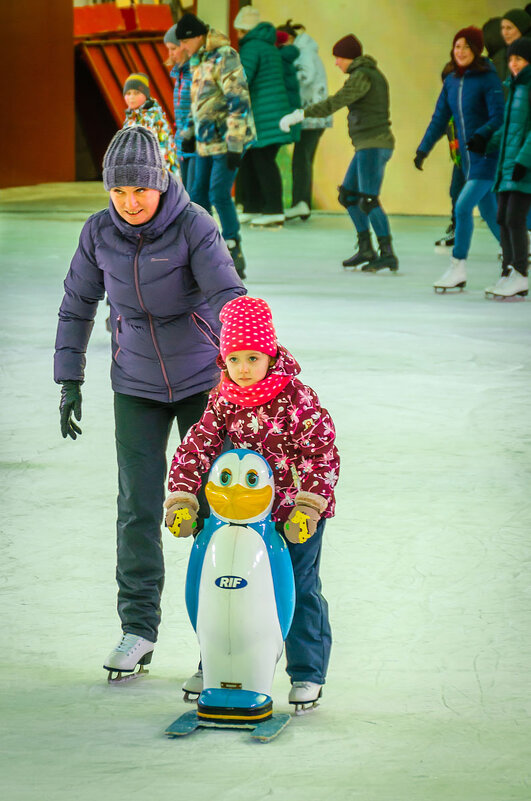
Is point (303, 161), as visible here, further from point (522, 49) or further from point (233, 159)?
point (522, 49)

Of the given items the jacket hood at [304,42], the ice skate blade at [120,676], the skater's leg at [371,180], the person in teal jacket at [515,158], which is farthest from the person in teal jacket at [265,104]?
the ice skate blade at [120,676]

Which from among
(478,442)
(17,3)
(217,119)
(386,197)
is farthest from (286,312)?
(17,3)

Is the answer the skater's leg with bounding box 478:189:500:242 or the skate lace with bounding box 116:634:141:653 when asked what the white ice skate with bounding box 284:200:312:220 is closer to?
the skater's leg with bounding box 478:189:500:242

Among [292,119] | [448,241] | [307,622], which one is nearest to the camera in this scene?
[307,622]

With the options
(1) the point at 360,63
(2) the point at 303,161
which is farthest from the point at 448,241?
(2) the point at 303,161

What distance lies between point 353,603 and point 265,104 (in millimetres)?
11487

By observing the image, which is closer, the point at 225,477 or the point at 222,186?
the point at 225,477

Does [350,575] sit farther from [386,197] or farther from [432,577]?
[386,197]

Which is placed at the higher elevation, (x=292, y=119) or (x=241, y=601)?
(x=292, y=119)

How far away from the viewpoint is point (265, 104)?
1461 cm

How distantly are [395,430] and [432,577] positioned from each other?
1876 mm

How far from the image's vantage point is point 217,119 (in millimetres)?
9734

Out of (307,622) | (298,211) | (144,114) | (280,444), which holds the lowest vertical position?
(298,211)

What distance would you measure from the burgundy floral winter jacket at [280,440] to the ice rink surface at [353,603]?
0.51m
